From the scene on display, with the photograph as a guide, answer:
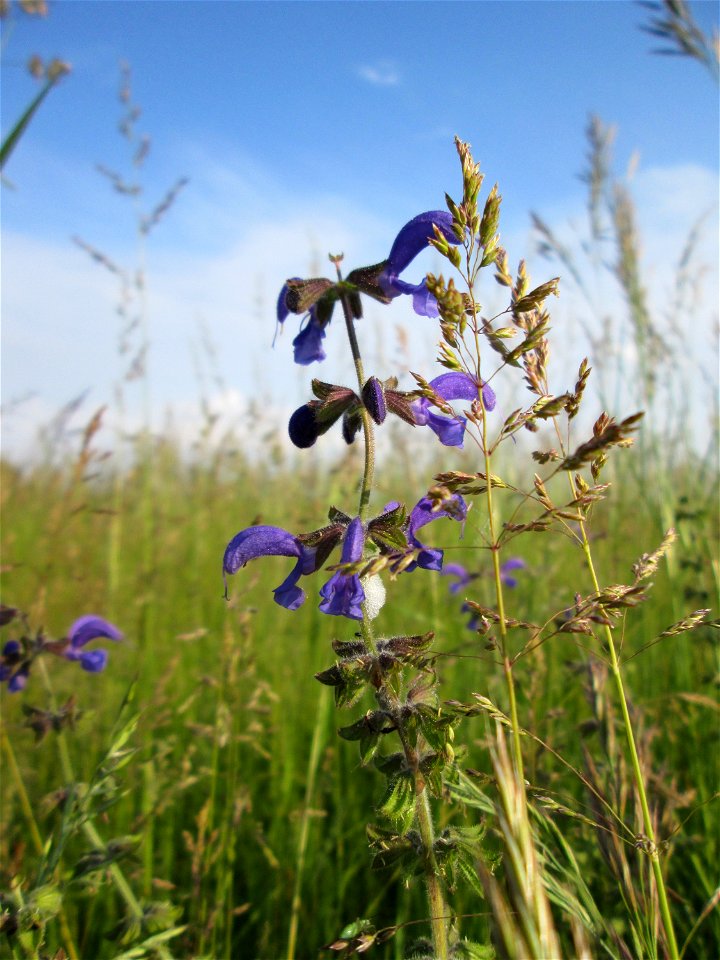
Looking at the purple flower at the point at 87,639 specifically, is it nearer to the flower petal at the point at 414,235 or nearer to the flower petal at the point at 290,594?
the flower petal at the point at 290,594

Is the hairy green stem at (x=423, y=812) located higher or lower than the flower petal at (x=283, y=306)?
lower

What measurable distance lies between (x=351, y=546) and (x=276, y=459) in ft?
10.8

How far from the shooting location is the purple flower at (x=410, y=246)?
135cm

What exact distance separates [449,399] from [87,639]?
62.8 inches

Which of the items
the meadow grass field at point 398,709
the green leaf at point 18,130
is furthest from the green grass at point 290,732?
the green leaf at point 18,130

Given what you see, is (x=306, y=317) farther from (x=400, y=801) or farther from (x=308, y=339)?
(x=400, y=801)

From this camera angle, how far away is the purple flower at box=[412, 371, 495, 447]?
139cm

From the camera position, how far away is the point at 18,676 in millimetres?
2160

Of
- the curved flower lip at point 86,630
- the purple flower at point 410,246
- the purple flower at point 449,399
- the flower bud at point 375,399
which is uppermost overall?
the purple flower at point 410,246

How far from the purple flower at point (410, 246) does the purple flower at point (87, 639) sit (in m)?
1.63

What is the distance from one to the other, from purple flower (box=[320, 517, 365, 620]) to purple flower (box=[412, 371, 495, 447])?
273 millimetres

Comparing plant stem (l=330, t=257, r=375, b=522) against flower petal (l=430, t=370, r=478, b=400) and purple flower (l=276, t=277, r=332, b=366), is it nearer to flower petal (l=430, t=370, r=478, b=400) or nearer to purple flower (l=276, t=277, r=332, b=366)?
purple flower (l=276, t=277, r=332, b=366)

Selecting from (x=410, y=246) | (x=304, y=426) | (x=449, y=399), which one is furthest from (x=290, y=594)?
(x=410, y=246)

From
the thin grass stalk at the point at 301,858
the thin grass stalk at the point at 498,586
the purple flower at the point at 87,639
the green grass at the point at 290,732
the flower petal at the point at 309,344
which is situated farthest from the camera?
the purple flower at the point at 87,639
